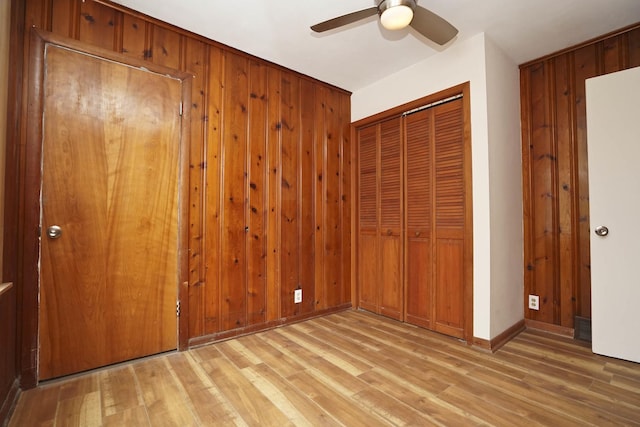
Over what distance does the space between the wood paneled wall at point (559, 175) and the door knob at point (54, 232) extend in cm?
360

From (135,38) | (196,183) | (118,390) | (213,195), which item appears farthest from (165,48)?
(118,390)

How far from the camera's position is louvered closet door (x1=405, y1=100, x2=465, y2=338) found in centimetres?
242

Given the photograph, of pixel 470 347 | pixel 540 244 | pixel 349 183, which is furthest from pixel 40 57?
pixel 540 244

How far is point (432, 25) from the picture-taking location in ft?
5.84

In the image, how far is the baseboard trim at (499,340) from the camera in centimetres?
217

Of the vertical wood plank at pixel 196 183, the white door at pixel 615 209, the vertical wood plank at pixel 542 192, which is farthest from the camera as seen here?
the vertical wood plank at pixel 542 192

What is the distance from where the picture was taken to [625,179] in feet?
6.71

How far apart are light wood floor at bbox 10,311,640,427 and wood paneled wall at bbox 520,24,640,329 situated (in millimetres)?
443

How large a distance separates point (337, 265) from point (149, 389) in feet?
6.45

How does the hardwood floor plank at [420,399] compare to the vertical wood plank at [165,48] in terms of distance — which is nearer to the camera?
the hardwood floor plank at [420,399]

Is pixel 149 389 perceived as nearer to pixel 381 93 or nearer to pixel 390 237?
pixel 390 237

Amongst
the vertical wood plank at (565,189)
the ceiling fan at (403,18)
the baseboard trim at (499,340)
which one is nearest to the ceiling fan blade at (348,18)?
the ceiling fan at (403,18)

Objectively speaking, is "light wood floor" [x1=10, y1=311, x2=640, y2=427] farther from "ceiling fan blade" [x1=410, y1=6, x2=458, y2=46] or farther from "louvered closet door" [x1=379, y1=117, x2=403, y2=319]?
"ceiling fan blade" [x1=410, y1=6, x2=458, y2=46]

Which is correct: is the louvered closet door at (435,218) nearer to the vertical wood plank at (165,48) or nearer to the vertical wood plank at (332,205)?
the vertical wood plank at (332,205)
